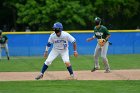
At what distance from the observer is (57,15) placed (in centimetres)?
3822

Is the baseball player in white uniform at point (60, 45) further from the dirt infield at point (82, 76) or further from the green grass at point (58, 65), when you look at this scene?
the green grass at point (58, 65)

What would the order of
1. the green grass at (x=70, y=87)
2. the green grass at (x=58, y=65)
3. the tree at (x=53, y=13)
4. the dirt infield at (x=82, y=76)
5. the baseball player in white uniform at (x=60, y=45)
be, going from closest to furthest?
the green grass at (x=70, y=87) < the baseball player in white uniform at (x=60, y=45) < the dirt infield at (x=82, y=76) < the green grass at (x=58, y=65) < the tree at (x=53, y=13)

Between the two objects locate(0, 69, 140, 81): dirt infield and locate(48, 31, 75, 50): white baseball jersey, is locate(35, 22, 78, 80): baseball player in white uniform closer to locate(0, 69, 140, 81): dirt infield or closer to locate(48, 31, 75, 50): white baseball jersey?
locate(48, 31, 75, 50): white baseball jersey

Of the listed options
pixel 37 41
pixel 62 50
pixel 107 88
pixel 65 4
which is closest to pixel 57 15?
pixel 65 4

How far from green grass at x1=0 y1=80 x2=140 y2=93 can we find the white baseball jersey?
135 cm

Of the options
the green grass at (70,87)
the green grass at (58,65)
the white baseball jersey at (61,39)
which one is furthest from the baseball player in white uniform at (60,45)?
the green grass at (58,65)

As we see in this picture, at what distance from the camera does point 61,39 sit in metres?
14.8

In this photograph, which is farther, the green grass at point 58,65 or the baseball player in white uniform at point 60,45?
the green grass at point 58,65

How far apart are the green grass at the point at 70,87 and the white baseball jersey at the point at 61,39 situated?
1.35 meters

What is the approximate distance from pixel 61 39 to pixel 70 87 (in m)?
2.54

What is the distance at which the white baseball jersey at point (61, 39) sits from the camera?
583 inches

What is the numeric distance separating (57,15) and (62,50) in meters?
23.3

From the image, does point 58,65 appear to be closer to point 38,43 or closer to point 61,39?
point 61,39

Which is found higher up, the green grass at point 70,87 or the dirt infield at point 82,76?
the green grass at point 70,87
